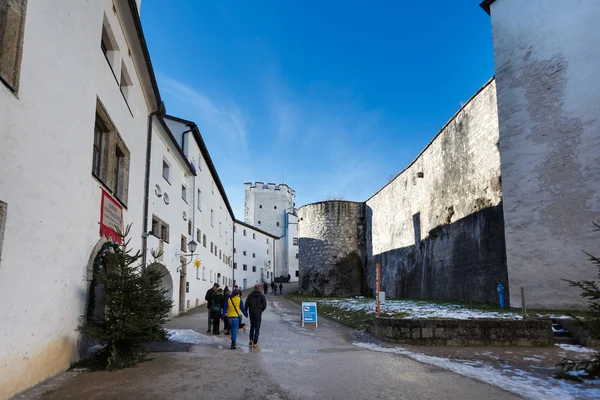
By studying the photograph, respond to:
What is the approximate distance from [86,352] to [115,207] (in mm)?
3297

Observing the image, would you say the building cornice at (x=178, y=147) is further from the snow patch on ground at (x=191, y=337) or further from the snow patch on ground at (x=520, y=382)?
the snow patch on ground at (x=520, y=382)

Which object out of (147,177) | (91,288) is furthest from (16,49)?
(147,177)

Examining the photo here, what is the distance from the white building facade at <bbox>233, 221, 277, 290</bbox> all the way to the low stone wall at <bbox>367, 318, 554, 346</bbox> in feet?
143

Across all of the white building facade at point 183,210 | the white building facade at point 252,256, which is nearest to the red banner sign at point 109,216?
the white building facade at point 183,210

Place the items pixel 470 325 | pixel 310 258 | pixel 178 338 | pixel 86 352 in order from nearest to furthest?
pixel 86 352 → pixel 470 325 → pixel 178 338 → pixel 310 258

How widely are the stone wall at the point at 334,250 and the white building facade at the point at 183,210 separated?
25.8 feet

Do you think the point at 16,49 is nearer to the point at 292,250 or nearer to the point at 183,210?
the point at 183,210

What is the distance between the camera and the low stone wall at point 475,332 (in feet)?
34.3

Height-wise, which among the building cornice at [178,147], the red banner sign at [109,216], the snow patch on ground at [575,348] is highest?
the building cornice at [178,147]

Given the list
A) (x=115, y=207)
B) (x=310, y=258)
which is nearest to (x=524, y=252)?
(x=115, y=207)

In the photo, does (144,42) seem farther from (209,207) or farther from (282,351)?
(209,207)

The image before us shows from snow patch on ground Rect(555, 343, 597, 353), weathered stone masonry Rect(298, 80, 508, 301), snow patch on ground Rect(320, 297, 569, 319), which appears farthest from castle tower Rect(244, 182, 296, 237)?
snow patch on ground Rect(555, 343, 597, 353)

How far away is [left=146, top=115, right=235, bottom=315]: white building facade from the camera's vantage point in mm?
15781

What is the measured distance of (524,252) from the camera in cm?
1476
